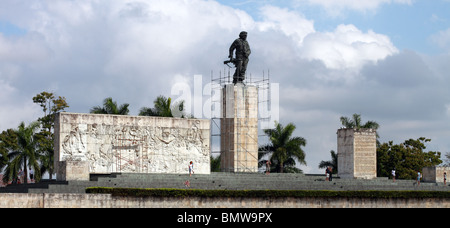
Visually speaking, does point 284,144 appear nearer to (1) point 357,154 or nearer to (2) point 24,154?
(1) point 357,154

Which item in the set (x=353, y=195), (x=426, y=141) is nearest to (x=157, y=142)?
(x=353, y=195)

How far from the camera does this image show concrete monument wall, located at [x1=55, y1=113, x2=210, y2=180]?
86.2 ft

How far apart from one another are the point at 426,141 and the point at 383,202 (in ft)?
54.4

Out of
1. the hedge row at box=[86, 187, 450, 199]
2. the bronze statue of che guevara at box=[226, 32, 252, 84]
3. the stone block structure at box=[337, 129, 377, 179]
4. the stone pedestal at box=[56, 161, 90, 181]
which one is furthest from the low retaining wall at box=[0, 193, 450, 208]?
the bronze statue of che guevara at box=[226, 32, 252, 84]

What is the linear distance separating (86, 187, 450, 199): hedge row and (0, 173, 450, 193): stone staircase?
83 centimetres

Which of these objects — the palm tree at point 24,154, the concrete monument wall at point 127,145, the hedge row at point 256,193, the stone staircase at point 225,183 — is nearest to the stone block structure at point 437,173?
the stone staircase at point 225,183

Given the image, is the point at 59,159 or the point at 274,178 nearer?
the point at 59,159

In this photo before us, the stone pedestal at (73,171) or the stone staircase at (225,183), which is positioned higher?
the stone pedestal at (73,171)

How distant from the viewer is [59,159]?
2609 cm

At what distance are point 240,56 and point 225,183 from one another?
8.68 meters

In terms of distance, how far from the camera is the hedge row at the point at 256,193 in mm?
23500

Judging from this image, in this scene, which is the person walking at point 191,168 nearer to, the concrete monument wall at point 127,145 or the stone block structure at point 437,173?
the concrete monument wall at point 127,145

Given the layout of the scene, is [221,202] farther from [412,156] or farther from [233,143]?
[412,156]

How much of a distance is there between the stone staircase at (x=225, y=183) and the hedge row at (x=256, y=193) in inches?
32.8
